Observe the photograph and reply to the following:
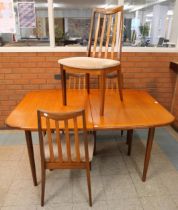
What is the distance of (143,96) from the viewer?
88.4 inches

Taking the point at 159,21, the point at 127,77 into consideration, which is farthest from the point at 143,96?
the point at 159,21

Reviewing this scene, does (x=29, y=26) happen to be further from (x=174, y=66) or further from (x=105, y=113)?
(x=174, y=66)

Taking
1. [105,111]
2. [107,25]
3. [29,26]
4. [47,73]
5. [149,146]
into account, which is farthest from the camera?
[47,73]

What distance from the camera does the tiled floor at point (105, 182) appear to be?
1654 mm

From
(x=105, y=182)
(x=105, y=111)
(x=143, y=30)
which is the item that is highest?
(x=143, y=30)

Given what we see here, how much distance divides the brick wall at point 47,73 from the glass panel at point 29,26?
19 centimetres

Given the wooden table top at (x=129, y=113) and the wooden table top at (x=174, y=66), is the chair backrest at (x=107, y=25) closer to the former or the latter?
the wooden table top at (x=129, y=113)

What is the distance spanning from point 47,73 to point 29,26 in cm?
64

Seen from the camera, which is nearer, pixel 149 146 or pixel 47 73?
pixel 149 146

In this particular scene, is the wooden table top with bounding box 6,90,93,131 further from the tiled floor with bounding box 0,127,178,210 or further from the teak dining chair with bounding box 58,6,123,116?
the tiled floor with bounding box 0,127,178,210

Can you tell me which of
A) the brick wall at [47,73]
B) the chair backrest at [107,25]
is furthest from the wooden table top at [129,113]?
the brick wall at [47,73]

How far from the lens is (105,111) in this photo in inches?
73.0

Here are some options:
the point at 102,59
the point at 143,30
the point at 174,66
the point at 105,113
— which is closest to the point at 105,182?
the point at 105,113

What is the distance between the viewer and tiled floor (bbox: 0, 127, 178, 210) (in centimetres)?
165
